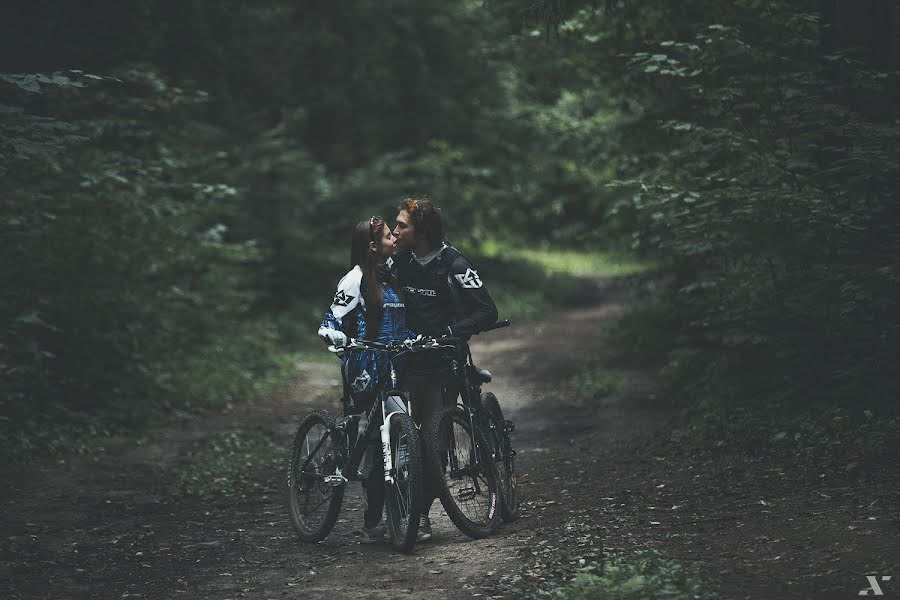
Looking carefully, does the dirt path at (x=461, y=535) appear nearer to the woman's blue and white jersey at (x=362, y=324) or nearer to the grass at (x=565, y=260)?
the woman's blue and white jersey at (x=362, y=324)

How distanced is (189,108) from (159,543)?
991cm

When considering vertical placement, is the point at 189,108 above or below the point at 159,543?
above

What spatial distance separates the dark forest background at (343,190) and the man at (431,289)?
277cm

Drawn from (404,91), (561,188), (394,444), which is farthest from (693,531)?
(561,188)

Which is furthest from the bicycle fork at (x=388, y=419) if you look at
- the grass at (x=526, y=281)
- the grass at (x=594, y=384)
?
the grass at (x=526, y=281)

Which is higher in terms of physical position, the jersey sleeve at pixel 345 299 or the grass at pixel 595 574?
the jersey sleeve at pixel 345 299

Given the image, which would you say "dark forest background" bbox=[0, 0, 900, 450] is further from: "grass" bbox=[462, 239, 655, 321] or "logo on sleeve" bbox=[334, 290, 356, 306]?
"grass" bbox=[462, 239, 655, 321]

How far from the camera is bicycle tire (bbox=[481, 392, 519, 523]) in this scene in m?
6.80

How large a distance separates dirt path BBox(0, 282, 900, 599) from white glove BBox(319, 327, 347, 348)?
1398 millimetres

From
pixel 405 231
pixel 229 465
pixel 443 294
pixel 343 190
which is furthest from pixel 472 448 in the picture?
pixel 343 190

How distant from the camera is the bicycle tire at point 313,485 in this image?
6.92 m

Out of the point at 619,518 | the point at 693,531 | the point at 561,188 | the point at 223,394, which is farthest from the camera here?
the point at 561,188

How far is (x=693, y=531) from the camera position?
6.32 m

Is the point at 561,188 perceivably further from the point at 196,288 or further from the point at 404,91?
the point at 196,288
